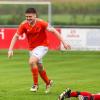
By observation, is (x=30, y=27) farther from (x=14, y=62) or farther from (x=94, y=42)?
(x=94, y=42)

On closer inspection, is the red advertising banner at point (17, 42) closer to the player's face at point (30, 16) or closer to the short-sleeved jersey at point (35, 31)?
the short-sleeved jersey at point (35, 31)

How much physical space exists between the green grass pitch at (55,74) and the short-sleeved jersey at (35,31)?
1.14 m

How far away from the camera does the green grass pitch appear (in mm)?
13672

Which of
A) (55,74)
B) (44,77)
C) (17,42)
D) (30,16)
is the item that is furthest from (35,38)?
(17,42)

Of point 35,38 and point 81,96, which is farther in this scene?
point 35,38

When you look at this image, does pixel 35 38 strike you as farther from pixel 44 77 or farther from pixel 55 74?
pixel 55 74

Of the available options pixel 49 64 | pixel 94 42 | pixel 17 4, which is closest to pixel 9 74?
pixel 49 64

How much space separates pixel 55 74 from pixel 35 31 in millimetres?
4829

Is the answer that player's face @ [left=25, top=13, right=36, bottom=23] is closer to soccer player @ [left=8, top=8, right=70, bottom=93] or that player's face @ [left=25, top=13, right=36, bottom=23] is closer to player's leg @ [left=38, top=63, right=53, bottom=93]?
soccer player @ [left=8, top=8, right=70, bottom=93]

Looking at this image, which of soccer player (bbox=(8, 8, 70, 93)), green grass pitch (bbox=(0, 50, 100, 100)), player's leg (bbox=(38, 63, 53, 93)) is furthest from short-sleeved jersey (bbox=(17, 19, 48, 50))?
green grass pitch (bbox=(0, 50, 100, 100))

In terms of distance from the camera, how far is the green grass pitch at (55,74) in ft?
44.9

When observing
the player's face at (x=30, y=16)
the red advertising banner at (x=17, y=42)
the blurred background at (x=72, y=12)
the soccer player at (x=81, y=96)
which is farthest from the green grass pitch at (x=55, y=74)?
the blurred background at (x=72, y=12)

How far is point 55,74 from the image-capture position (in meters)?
18.2

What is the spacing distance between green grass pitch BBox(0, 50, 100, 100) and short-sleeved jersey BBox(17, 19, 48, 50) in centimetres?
114
